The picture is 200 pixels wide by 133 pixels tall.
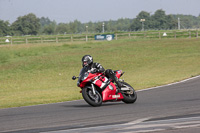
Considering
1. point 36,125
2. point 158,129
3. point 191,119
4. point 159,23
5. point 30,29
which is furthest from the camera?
point 159,23

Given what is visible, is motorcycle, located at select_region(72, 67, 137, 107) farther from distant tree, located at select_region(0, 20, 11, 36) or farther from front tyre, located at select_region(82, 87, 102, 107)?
distant tree, located at select_region(0, 20, 11, 36)

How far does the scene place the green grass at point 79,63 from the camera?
2711cm

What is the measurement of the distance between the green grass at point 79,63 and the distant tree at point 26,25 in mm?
102814

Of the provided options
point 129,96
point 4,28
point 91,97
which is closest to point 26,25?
point 4,28

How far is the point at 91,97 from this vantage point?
446 inches

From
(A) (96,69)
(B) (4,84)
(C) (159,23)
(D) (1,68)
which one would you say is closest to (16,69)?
(D) (1,68)

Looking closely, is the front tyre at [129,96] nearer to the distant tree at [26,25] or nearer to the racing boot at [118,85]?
the racing boot at [118,85]

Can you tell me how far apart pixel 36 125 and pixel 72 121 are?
0.77 m

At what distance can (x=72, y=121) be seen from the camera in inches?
335

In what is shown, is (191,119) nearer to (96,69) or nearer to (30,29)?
(96,69)

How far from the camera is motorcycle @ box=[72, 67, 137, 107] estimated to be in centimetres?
1129

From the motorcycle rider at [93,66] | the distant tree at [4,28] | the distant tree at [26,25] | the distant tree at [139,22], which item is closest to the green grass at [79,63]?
the motorcycle rider at [93,66]

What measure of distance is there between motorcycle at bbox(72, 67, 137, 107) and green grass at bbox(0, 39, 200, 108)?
12.4 m

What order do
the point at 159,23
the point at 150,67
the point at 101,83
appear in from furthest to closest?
1. the point at 159,23
2. the point at 150,67
3. the point at 101,83
